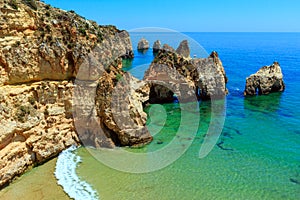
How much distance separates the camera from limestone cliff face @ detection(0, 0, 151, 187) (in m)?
17.2

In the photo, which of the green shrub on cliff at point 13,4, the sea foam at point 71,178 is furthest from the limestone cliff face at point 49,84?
the sea foam at point 71,178

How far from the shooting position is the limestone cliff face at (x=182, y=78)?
34.8 metres

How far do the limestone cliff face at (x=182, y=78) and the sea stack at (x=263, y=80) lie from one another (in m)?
6.34

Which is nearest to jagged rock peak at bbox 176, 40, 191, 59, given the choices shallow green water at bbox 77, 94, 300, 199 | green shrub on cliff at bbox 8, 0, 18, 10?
shallow green water at bbox 77, 94, 300, 199

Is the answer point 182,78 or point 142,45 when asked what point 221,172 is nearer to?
point 182,78

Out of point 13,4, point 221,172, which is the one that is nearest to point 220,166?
point 221,172

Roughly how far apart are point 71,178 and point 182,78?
21390 mm

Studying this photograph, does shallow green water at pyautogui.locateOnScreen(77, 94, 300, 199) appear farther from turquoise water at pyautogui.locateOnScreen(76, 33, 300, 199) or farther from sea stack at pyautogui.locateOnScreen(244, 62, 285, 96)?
sea stack at pyautogui.locateOnScreen(244, 62, 285, 96)

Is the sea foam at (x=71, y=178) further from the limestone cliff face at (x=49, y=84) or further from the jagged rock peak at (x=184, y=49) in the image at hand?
the jagged rock peak at (x=184, y=49)

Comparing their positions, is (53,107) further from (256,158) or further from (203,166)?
(256,158)

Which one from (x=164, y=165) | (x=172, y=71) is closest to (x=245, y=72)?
(x=172, y=71)

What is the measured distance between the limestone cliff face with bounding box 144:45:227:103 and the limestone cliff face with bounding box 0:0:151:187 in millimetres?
12443

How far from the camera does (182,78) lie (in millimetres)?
35062

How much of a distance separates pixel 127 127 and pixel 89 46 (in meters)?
6.89
